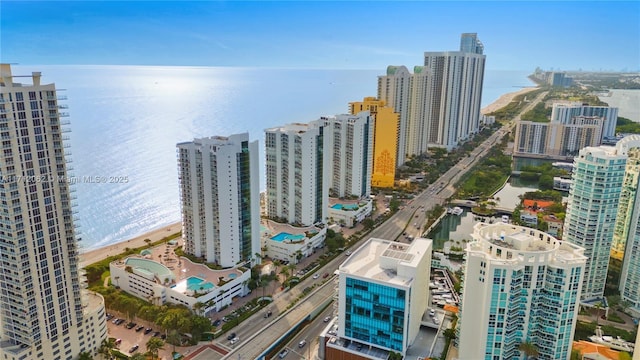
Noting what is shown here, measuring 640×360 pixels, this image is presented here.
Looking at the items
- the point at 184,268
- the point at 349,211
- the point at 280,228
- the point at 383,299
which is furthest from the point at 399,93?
the point at 383,299

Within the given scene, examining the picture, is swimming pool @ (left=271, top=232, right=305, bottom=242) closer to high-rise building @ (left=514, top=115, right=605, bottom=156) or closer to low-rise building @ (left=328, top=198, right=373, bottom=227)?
low-rise building @ (left=328, top=198, right=373, bottom=227)

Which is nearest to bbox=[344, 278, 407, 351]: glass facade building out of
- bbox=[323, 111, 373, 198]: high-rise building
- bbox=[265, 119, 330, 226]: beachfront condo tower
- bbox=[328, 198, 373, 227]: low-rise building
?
bbox=[265, 119, 330, 226]: beachfront condo tower

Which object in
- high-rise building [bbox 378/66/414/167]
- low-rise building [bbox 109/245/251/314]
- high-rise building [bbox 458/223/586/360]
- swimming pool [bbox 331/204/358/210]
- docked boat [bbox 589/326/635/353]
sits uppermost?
high-rise building [bbox 378/66/414/167]

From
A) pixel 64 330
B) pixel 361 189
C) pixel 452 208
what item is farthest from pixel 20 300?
pixel 452 208

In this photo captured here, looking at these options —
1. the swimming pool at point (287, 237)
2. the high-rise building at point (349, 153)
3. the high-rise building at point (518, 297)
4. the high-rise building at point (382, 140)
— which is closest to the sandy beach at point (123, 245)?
the swimming pool at point (287, 237)

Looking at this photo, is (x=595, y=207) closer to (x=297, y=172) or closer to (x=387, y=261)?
(x=387, y=261)

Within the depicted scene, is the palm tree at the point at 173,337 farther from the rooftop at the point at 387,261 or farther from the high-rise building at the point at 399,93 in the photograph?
the high-rise building at the point at 399,93
